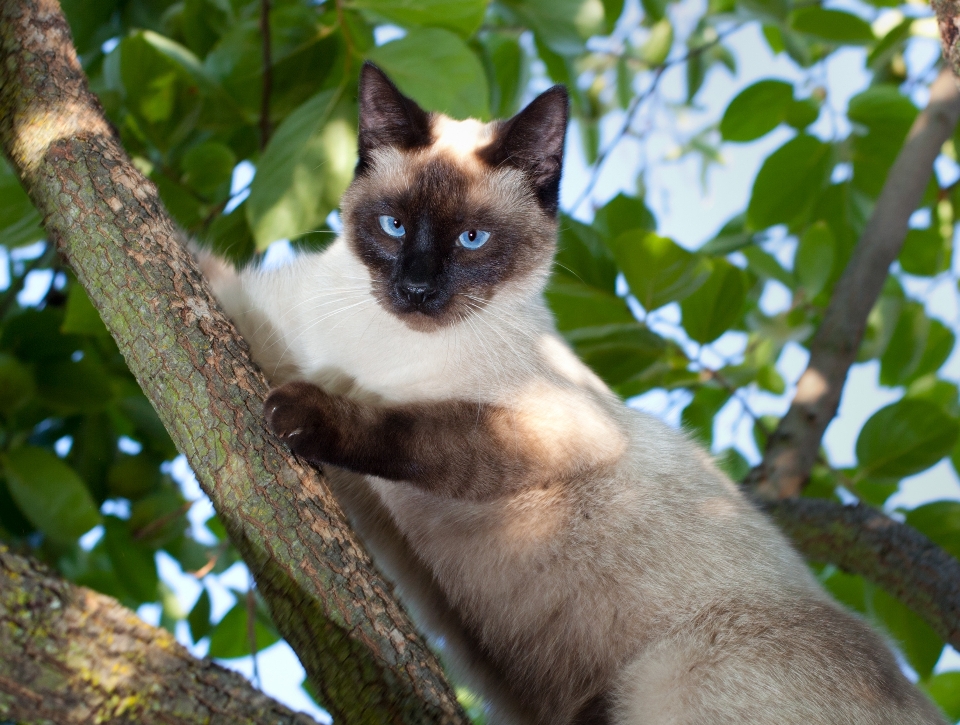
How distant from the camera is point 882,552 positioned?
273cm

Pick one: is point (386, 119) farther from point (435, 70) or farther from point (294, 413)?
point (294, 413)

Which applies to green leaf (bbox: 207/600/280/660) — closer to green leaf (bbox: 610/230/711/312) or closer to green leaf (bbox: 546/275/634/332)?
green leaf (bbox: 546/275/634/332)

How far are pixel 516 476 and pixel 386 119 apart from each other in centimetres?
111

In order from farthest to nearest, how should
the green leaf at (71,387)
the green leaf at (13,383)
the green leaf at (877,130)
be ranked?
the green leaf at (877,130) → the green leaf at (71,387) → the green leaf at (13,383)

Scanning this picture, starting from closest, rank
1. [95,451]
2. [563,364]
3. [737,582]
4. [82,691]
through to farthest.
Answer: [82,691]
[737,582]
[563,364]
[95,451]

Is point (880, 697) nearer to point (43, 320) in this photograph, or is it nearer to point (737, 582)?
point (737, 582)

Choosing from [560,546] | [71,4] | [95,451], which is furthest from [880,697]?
[71,4]

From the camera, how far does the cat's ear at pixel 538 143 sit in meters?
2.40

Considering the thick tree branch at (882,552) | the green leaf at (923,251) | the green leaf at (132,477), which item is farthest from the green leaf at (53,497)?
the green leaf at (923,251)

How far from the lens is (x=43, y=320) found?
281 cm

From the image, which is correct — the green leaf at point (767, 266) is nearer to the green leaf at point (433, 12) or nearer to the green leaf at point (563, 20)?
the green leaf at point (563, 20)

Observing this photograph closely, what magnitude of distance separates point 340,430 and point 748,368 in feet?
7.26

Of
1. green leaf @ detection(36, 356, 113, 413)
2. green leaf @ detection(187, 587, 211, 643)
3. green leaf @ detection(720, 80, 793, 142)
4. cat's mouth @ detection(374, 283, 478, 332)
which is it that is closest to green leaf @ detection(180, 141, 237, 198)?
green leaf @ detection(36, 356, 113, 413)

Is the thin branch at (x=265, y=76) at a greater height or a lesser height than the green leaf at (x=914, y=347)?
greater
